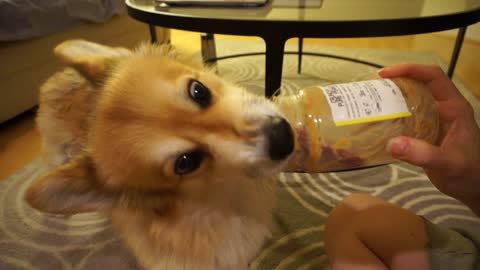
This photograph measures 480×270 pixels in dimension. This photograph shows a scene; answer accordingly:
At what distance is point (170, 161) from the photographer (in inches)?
29.0

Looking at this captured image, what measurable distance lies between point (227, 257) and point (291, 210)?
1.45 feet

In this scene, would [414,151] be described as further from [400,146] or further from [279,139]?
[279,139]

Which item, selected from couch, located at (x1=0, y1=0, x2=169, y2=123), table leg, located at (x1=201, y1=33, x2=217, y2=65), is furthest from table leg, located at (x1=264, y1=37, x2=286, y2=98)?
couch, located at (x1=0, y1=0, x2=169, y2=123)

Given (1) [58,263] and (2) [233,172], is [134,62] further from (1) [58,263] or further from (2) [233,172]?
(1) [58,263]

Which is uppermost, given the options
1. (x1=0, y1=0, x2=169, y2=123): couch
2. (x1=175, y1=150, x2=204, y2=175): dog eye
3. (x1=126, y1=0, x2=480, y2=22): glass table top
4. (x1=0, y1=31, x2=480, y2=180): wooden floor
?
(x1=126, y1=0, x2=480, y2=22): glass table top

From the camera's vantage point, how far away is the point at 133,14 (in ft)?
4.74

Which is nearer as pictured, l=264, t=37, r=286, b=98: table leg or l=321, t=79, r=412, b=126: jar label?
l=321, t=79, r=412, b=126: jar label

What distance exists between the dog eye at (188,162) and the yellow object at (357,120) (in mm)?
230

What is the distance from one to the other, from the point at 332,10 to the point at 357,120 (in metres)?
0.77

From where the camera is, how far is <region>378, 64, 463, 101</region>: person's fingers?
84 cm

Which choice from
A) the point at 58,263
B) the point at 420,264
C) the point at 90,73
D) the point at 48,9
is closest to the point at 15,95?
the point at 48,9

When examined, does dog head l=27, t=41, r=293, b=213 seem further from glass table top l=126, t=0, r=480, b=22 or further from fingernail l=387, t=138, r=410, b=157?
glass table top l=126, t=0, r=480, b=22

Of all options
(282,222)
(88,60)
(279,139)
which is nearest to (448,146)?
(279,139)

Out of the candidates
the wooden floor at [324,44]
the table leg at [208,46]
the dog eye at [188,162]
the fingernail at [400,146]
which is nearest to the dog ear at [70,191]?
the dog eye at [188,162]
